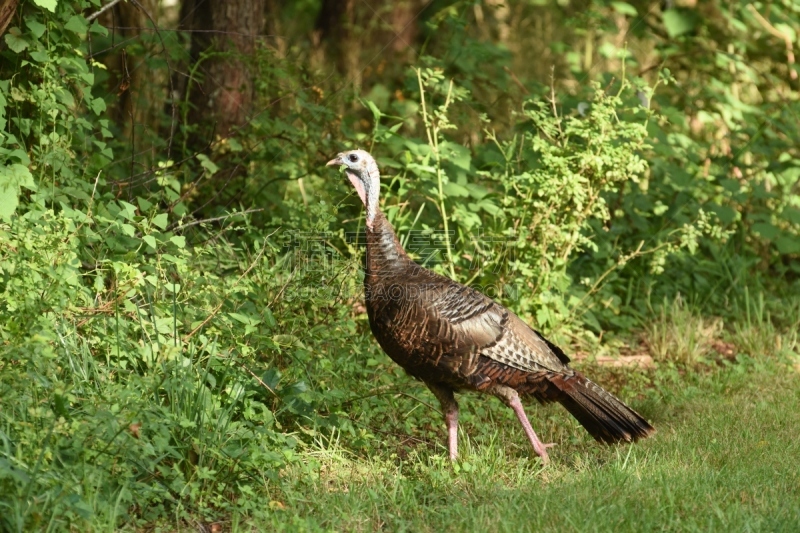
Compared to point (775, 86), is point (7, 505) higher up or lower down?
lower down

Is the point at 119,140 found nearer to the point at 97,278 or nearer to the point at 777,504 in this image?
the point at 97,278

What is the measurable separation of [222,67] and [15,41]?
2.20m

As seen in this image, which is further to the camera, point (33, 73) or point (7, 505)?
point (33, 73)

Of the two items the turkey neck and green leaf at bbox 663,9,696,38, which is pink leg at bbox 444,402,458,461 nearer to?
the turkey neck

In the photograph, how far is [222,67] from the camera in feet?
22.4

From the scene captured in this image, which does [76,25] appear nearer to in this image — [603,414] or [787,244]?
[603,414]

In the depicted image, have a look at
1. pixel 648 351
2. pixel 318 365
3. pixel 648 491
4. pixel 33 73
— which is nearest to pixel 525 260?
pixel 648 351

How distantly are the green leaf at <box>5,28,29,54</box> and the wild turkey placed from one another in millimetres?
1943

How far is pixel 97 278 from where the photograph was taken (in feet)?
14.6

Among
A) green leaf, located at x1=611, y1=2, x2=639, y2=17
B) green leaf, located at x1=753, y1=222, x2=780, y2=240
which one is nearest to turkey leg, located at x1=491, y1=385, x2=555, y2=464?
green leaf, located at x1=753, y1=222, x2=780, y2=240

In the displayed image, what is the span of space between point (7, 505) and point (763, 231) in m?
5.80

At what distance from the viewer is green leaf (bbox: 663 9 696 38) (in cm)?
817

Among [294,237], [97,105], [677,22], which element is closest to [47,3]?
[97,105]

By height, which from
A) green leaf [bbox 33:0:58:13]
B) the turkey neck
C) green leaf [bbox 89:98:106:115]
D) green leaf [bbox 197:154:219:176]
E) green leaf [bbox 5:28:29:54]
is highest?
green leaf [bbox 33:0:58:13]
